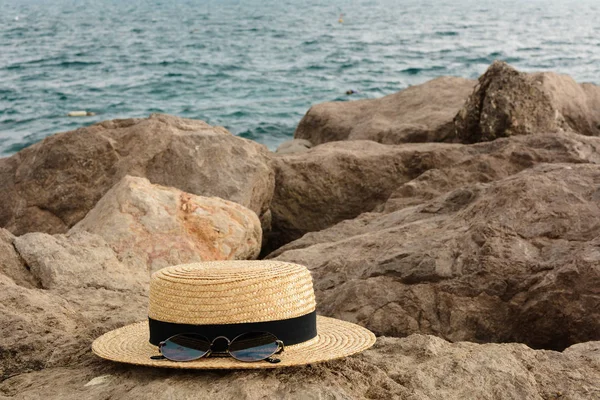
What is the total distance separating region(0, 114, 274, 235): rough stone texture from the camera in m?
6.57

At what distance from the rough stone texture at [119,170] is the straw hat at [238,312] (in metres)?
3.69

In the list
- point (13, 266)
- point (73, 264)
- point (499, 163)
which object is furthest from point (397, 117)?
point (13, 266)

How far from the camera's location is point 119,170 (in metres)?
6.69

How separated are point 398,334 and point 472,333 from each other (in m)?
0.32

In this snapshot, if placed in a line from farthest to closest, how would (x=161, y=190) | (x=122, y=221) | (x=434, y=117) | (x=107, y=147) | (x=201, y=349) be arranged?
(x=434, y=117) < (x=107, y=147) < (x=161, y=190) < (x=122, y=221) < (x=201, y=349)

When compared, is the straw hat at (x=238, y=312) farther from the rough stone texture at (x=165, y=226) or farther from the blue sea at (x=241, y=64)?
the blue sea at (x=241, y=64)

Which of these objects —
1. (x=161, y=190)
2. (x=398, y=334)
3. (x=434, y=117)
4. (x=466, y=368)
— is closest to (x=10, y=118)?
(x=434, y=117)

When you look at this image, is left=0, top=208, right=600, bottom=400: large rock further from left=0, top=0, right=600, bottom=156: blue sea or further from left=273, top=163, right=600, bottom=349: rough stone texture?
left=0, top=0, right=600, bottom=156: blue sea

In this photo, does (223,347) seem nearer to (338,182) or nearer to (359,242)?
(359,242)

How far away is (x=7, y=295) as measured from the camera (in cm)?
323

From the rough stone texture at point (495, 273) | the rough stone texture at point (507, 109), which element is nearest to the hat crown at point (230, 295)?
the rough stone texture at point (495, 273)

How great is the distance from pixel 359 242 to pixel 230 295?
7.32 ft

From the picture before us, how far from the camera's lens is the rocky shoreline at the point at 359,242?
2.65 metres

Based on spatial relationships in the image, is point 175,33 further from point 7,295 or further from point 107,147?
point 7,295
